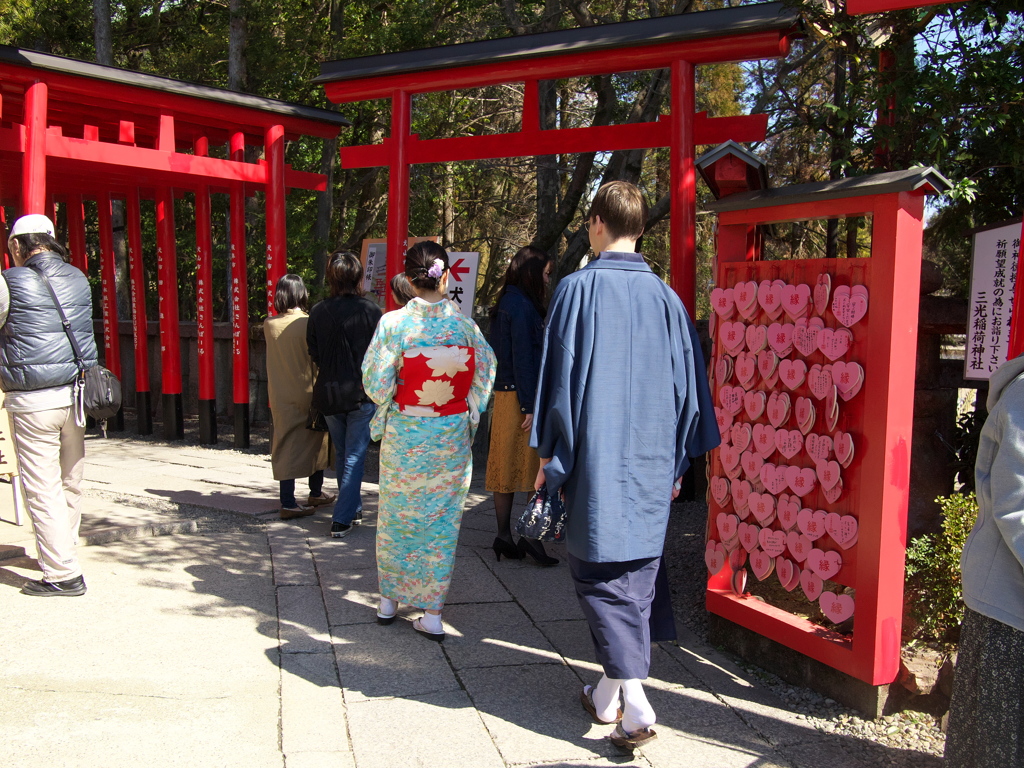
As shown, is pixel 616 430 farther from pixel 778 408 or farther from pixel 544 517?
pixel 778 408

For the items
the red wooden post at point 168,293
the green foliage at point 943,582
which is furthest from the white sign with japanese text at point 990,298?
the red wooden post at point 168,293

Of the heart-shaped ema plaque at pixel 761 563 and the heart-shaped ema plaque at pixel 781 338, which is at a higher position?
the heart-shaped ema plaque at pixel 781 338

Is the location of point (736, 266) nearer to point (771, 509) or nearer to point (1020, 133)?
point (771, 509)

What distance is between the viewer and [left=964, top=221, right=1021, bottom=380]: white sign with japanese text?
3.84 meters

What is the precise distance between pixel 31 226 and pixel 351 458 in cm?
214

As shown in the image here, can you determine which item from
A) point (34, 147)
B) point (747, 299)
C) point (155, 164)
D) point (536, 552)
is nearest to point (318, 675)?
point (536, 552)

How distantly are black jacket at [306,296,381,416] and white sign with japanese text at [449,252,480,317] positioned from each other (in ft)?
7.21

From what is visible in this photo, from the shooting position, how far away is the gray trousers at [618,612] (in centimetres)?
285

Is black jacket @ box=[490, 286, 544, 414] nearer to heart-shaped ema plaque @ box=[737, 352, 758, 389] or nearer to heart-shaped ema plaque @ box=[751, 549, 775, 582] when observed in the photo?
heart-shaped ema plaque @ box=[737, 352, 758, 389]

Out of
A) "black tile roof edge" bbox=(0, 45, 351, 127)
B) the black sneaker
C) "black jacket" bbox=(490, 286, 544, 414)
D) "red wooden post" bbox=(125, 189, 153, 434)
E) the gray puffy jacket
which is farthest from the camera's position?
"red wooden post" bbox=(125, 189, 153, 434)

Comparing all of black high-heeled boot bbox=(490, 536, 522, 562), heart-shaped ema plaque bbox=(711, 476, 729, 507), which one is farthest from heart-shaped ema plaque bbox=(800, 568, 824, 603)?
black high-heeled boot bbox=(490, 536, 522, 562)

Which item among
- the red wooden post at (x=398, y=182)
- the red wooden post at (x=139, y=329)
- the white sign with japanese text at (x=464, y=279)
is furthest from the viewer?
the red wooden post at (x=139, y=329)

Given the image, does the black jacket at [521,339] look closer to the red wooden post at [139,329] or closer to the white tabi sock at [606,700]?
the white tabi sock at [606,700]

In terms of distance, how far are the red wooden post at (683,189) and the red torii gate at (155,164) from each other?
379 centimetres
